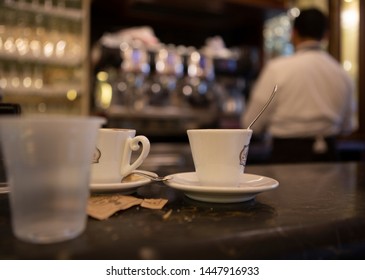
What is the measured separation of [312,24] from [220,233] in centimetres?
161

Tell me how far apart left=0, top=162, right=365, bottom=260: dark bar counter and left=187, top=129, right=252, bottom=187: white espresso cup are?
37 mm

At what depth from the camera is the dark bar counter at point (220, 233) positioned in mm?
308

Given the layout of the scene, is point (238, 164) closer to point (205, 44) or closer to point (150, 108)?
point (150, 108)

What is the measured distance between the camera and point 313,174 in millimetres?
809

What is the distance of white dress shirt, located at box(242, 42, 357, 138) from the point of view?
1685 millimetres

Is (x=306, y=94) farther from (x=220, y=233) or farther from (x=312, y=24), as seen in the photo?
(x=220, y=233)

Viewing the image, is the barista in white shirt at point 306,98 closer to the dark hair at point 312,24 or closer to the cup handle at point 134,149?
the dark hair at point 312,24

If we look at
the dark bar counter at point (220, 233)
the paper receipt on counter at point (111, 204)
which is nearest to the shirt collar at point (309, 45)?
the dark bar counter at point (220, 233)

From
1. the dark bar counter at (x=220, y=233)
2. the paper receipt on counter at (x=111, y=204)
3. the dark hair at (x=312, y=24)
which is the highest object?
the dark hair at (x=312, y=24)

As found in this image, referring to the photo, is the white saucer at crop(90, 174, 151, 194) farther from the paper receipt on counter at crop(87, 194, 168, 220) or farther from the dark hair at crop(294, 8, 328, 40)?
the dark hair at crop(294, 8, 328, 40)

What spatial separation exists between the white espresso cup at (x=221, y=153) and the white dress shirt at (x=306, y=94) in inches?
51.0

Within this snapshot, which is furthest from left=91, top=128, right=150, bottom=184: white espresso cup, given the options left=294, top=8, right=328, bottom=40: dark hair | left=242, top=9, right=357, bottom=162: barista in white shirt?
left=294, top=8, right=328, bottom=40: dark hair

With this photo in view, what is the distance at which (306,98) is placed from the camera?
168 cm

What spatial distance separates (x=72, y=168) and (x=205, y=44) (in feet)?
8.70
